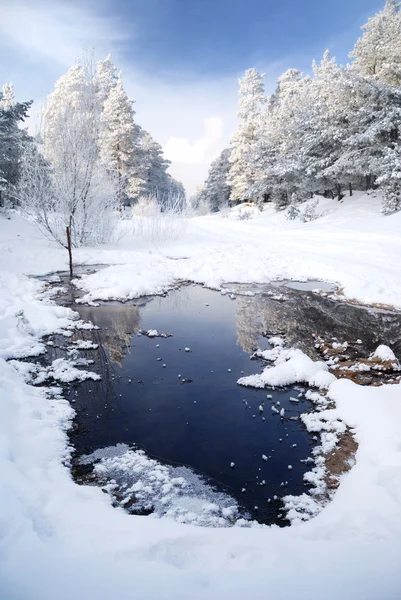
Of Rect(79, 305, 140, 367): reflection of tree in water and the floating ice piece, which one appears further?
the floating ice piece

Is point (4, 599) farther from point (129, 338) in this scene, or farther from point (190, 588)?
point (129, 338)

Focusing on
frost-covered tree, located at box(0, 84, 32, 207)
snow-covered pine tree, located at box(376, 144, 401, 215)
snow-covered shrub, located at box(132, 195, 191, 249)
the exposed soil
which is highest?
frost-covered tree, located at box(0, 84, 32, 207)

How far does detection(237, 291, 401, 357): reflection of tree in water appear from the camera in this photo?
7148 millimetres

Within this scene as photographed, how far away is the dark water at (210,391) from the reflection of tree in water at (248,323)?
0.08ft

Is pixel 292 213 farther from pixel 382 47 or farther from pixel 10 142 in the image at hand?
pixel 10 142

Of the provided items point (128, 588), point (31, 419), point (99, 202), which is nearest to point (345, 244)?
point (99, 202)

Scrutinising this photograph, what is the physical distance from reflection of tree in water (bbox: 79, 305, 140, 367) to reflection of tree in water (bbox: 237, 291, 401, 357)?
7.55 feet

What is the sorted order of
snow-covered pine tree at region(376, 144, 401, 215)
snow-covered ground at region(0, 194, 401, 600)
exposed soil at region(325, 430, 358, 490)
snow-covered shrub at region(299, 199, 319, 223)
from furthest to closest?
snow-covered shrub at region(299, 199, 319, 223), snow-covered pine tree at region(376, 144, 401, 215), exposed soil at region(325, 430, 358, 490), snow-covered ground at region(0, 194, 401, 600)

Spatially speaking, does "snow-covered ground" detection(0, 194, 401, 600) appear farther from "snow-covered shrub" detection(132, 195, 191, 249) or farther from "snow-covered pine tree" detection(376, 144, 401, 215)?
→ "snow-covered pine tree" detection(376, 144, 401, 215)

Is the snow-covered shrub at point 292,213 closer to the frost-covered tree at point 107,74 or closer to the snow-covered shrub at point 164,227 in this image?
the snow-covered shrub at point 164,227

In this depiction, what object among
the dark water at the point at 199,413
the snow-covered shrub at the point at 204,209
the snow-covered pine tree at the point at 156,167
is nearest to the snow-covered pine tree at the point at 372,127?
the dark water at the point at 199,413

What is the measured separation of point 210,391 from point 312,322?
376cm

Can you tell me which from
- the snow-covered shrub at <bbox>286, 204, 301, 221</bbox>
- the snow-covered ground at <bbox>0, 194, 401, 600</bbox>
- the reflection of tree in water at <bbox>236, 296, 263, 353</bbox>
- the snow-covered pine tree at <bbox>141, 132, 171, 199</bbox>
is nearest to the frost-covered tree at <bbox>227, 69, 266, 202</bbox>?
the snow-covered pine tree at <bbox>141, 132, 171, 199</bbox>

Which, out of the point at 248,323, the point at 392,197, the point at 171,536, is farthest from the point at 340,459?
the point at 392,197
